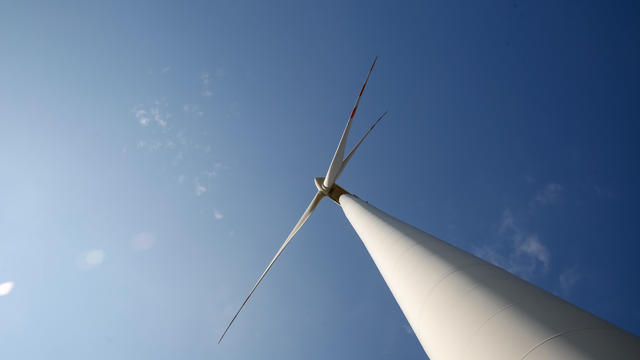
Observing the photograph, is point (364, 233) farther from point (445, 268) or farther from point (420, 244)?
point (445, 268)

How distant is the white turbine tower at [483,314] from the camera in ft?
11.8

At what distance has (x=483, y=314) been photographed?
4.58 metres

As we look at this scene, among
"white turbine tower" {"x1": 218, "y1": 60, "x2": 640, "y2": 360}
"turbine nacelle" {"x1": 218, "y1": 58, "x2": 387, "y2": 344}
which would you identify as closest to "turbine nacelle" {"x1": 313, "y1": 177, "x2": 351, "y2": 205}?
"turbine nacelle" {"x1": 218, "y1": 58, "x2": 387, "y2": 344}

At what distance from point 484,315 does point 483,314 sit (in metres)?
0.03

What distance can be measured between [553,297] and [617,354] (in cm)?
164

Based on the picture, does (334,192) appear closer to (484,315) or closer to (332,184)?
(332,184)

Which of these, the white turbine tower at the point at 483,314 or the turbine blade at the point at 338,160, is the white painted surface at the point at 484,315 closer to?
the white turbine tower at the point at 483,314

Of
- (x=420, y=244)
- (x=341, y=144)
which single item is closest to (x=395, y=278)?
(x=420, y=244)

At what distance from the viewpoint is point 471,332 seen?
4516mm

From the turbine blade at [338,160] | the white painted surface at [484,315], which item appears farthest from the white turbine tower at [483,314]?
the turbine blade at [338,160]

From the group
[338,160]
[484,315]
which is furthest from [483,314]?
[338,160]

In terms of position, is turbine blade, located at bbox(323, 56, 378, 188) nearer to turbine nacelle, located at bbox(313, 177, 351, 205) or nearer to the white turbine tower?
turbine nacelle, located at bbox(313, 177, 351, 205)

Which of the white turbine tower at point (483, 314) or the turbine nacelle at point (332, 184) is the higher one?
the turbine nacelle at point (332, 184)

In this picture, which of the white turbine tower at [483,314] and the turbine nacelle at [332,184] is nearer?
the white turbine tower at [483,314]
